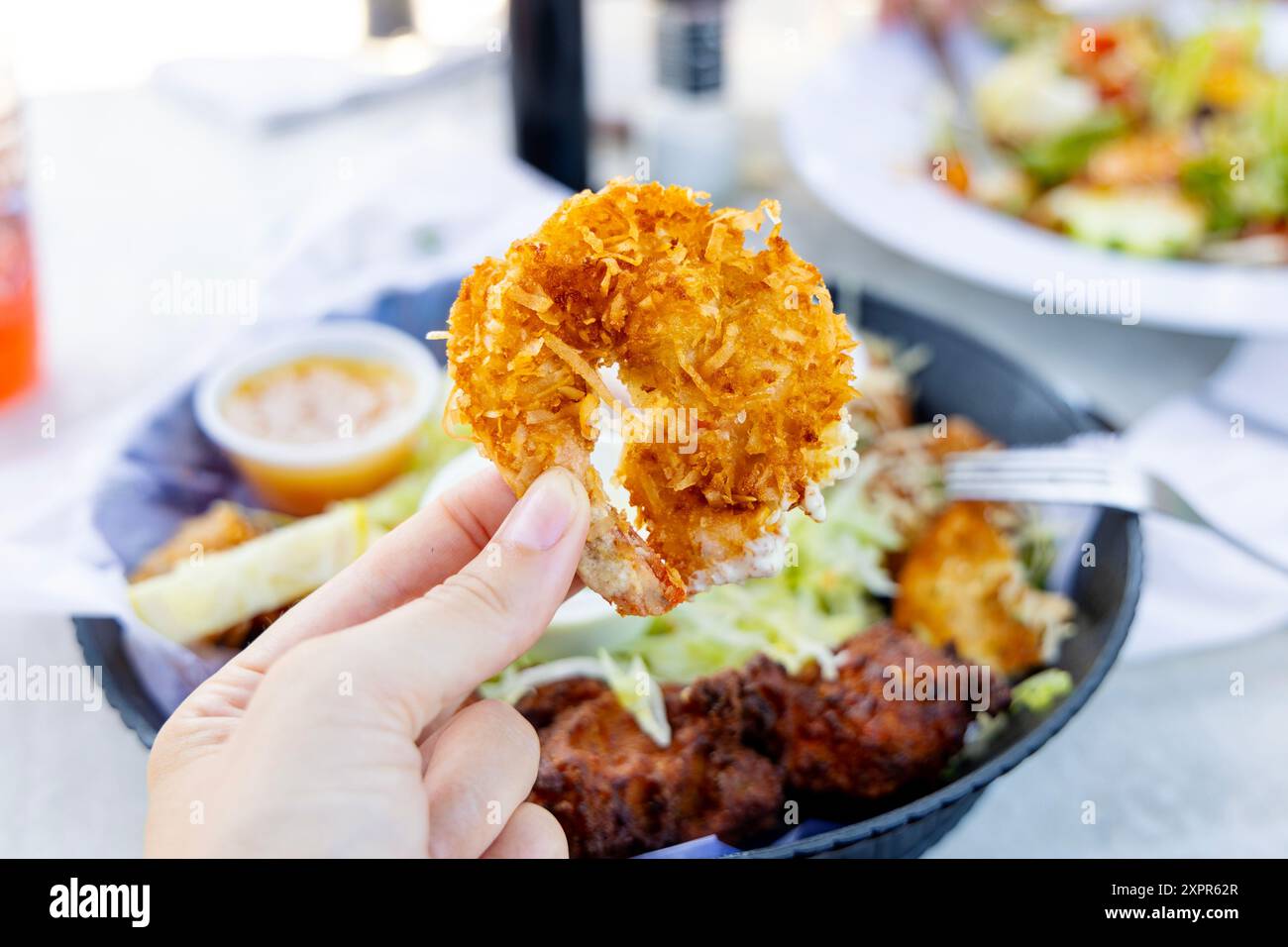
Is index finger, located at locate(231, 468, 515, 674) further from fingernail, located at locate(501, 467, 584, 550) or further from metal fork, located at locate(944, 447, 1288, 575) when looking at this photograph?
metal fork, located at locate(944, 447, 1288, 575)

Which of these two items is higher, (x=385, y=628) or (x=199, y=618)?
(x=385, y=628)

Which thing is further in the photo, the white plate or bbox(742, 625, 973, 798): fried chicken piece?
the white plate

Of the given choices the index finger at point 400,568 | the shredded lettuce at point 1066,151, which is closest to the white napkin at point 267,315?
the index finger at point 400,568

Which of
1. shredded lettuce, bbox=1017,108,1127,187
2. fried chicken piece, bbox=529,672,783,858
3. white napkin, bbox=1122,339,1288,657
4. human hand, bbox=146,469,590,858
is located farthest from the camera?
shredded lettuce, bbox=1017,108,1127,187

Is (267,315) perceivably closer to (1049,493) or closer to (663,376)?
(663,376)

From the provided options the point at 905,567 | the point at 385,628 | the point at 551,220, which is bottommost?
the point at 905,567

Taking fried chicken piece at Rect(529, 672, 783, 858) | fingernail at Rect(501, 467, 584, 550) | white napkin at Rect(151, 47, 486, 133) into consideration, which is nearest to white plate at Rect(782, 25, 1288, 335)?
white napkin at Rect(151, 47, 486, 133)

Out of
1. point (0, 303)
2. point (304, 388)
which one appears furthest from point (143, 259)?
point (304, 388)
